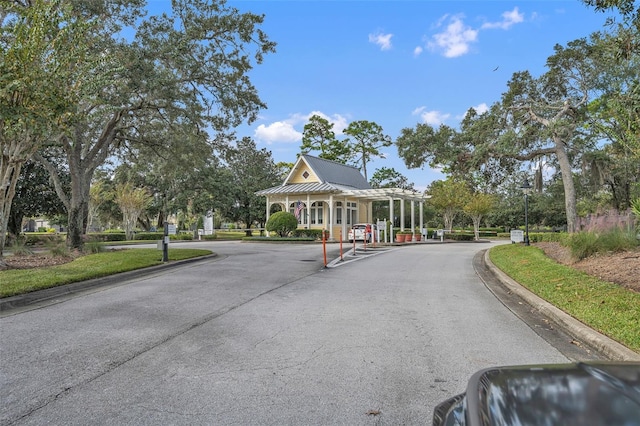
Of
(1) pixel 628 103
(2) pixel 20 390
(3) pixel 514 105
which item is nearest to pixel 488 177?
(3) pixel 514 105

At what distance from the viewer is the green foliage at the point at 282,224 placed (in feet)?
102

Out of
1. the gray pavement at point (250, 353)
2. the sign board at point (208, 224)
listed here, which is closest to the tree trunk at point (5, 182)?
the gray pavement at point (250, 353)

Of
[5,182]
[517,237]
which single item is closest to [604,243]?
[517,237]

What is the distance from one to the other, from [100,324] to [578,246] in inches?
453

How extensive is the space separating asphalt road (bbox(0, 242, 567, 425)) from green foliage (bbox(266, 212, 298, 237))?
73.4ft

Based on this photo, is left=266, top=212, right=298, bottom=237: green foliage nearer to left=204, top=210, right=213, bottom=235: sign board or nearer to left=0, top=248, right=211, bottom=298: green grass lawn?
left=204, top=210, right=213, bottom=235: sign board

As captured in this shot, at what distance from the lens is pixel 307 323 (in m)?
6.03

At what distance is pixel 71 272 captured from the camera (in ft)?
33.2

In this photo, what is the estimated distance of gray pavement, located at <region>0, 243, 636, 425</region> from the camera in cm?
332

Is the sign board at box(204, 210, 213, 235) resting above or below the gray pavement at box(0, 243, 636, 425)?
above

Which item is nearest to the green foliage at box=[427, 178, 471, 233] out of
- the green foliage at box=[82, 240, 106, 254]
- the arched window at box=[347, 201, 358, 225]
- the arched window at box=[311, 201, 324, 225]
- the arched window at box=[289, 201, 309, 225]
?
the arched window at box=[347, 201, 358, 225]

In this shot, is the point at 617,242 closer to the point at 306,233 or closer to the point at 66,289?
the point at 66,289

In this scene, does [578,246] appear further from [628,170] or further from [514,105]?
[628,170]

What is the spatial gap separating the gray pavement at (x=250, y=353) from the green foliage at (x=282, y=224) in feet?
73.3
